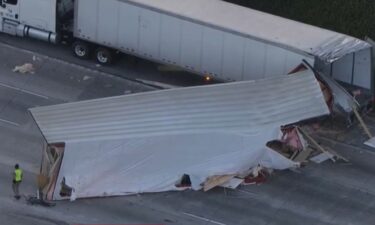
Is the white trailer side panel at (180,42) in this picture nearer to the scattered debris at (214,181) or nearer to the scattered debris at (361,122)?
the scattered debris at (361,122)

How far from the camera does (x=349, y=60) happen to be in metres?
38.2

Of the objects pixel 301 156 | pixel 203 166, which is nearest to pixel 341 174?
pixel 301 156

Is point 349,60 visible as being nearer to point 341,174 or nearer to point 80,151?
point 341,174

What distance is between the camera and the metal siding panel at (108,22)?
Result: 3959 centimetres

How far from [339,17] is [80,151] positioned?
1293cm

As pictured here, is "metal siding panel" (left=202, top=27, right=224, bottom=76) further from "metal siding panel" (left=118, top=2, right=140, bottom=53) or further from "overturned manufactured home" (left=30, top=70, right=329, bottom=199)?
"overturned manufactured home" (left=30, top=70, right=329, bottom=199)

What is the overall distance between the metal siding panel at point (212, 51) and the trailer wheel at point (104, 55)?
3822mm

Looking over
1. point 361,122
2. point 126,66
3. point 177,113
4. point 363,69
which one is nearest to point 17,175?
point 177,113

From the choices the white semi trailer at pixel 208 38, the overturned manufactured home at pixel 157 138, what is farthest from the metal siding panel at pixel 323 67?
the overturned manufactured home at pixel 157 138

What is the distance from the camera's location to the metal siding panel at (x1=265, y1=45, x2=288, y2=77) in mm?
37344

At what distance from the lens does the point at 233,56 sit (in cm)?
3819

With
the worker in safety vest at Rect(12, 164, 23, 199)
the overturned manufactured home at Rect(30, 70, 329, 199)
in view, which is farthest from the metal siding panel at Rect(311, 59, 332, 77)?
the worker in safety vest at Rect(12, 164, 23, 199)

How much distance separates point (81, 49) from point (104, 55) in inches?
33.6

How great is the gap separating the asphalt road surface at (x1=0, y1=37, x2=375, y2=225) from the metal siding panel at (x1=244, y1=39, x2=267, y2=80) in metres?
2.71
